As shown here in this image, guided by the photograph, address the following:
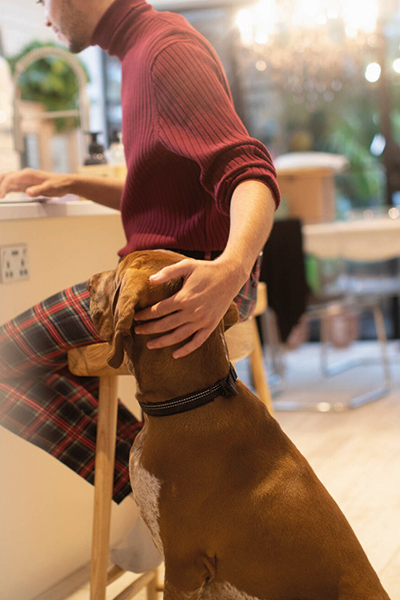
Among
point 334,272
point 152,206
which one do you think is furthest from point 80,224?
point 334,272

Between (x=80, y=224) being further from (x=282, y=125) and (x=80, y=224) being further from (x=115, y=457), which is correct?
(x=282, y=125)

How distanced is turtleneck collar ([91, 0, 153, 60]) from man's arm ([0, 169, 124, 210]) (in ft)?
1.07

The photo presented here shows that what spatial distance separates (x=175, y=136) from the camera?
4.03 feet

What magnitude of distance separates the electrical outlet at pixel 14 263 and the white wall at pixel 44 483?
0.6 inches

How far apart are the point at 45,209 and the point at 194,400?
741mm

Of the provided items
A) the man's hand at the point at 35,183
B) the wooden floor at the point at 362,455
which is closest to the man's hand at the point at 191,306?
the man's hand at the point at 35,183

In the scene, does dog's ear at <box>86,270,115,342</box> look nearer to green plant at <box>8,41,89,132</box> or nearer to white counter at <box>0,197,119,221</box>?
white counter at <box>0,197,119,221</box>

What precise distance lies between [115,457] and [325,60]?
12.2ft

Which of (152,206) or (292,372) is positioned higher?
(152,206)

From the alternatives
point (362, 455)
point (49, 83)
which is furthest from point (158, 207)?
point (49, 83)

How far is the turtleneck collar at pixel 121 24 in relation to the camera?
4.59ft

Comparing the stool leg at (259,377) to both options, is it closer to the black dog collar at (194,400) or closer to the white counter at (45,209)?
the white counter at (45,209)

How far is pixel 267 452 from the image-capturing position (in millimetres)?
1027

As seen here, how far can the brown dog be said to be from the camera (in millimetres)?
989
